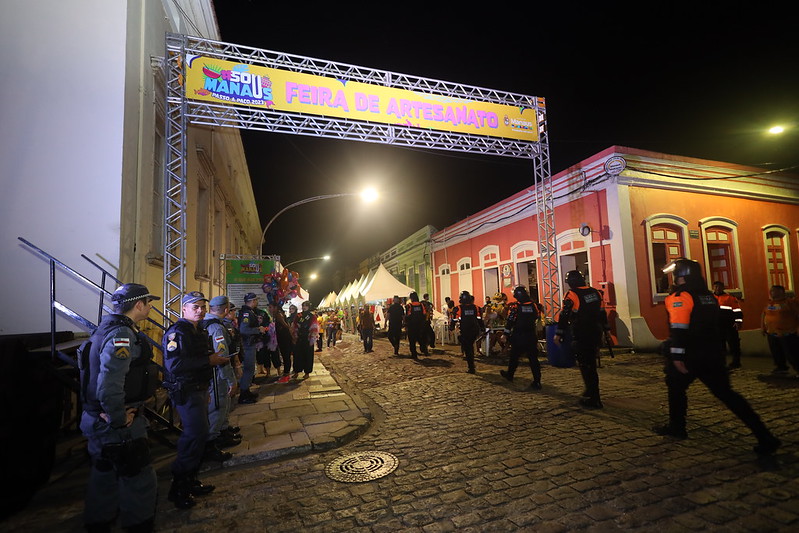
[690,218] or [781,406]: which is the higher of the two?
[690,218]

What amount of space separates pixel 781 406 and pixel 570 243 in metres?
8.35

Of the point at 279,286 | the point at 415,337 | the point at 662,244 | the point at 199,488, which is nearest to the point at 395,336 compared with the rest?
the point at 415,337

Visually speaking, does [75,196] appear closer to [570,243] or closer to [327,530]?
[327,530]

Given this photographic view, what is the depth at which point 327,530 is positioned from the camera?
2859 millimetres

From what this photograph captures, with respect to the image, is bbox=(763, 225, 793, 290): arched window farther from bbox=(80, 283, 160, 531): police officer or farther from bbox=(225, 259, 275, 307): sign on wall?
bbox=(80, 283, 160, 531): police officer

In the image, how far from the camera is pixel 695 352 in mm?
3971

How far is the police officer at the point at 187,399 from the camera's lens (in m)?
3.32

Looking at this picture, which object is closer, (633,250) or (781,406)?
(781,406)

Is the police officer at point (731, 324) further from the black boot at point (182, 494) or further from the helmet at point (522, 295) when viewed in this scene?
the black boot at point (182, 494)

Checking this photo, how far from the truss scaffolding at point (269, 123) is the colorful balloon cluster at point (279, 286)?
7.87 feet

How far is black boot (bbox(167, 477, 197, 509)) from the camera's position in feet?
10.6

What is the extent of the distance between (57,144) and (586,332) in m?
8.39

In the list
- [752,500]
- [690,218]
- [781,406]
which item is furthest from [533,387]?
[690,218]

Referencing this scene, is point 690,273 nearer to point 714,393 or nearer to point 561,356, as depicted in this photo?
point 714,393
